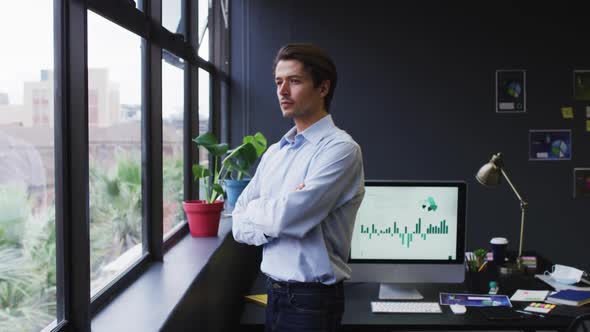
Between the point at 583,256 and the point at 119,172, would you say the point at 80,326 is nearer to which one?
the point at 119,172

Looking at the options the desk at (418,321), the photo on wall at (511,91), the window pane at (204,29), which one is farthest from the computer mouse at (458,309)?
the photo on wall at (511,91)

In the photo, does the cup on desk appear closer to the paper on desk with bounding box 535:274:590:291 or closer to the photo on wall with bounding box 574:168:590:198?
the paper on desk with bounding box 535:274:590:291

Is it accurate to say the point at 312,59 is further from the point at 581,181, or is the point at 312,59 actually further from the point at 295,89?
the point at 581,181

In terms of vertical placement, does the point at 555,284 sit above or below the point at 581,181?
below

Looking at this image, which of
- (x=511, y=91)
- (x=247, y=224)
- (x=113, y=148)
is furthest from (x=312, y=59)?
(x=511, y=91)

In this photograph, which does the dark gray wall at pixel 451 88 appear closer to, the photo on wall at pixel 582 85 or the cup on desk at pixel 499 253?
the photo on wall at pixel 582 85

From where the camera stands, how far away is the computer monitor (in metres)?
2.35

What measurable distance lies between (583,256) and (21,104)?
475 centimetres

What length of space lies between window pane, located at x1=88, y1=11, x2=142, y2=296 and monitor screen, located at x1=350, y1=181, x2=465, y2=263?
0.91m

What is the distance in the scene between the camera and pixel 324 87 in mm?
1754

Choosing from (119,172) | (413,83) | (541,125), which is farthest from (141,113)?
(541,125)

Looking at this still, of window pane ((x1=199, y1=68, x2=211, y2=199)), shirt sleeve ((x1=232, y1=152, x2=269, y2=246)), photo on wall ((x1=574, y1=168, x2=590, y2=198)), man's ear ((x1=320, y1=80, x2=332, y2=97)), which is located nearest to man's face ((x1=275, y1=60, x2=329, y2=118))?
man's ear ((x1=320, y1=80, x2=332, y2=97))

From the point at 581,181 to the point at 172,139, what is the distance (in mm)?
3636

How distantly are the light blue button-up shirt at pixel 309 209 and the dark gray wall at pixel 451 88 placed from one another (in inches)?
119
